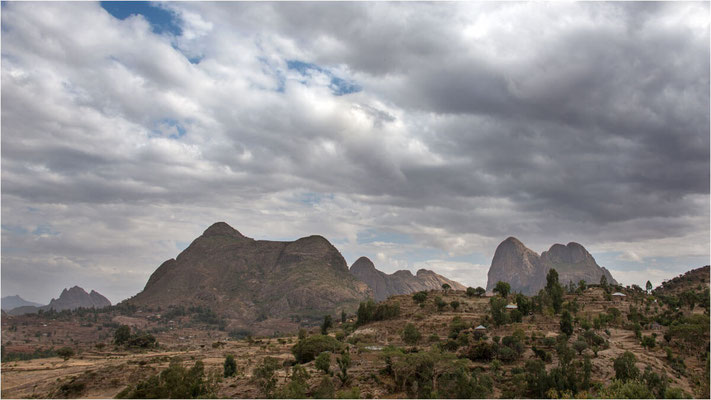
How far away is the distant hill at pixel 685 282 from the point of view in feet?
497

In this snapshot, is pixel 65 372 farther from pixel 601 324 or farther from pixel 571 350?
pixel 601 324

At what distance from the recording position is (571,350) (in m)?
64.2

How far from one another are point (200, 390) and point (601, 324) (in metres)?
78.5

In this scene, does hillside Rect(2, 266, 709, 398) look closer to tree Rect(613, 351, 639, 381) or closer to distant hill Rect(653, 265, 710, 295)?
tree Rect(613, 351, 639, 381)

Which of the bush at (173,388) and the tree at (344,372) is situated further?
the tree at (344,372)

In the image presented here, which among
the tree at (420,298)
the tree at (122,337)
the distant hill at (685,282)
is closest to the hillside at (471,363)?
the tree at (420,298)

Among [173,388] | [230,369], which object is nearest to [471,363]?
[230,369]

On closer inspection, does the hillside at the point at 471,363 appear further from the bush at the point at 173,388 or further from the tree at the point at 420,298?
the tree at the point at 420,298

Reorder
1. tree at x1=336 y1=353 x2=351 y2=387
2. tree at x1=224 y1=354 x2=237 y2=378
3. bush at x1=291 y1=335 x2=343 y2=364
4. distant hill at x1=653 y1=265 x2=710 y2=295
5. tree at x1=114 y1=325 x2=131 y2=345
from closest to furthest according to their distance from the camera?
tree at x1=336 y1=353 x2=351 y2=387 → tree at x1=224 y1=354 x2=237 y2=378 → bush at x1=291 y1=335 x2=343 y2=364 → tree at x1=114 y1=325 x2=131 y2=345 → distant hill at x1=653 y1=265 x2=710 y2=295

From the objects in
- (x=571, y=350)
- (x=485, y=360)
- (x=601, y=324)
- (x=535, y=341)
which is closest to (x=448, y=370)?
(x=485, y=360)

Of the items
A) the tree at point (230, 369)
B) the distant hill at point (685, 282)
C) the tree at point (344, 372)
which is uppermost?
the distant hill at point (685, 282)

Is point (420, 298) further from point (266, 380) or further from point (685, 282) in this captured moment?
point (685, 282)

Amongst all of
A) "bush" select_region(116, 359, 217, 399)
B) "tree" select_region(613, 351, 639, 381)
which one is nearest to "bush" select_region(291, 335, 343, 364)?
"bush" select_region(116, 359, 217, 399)

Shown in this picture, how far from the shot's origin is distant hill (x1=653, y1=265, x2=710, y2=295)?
497 ft
